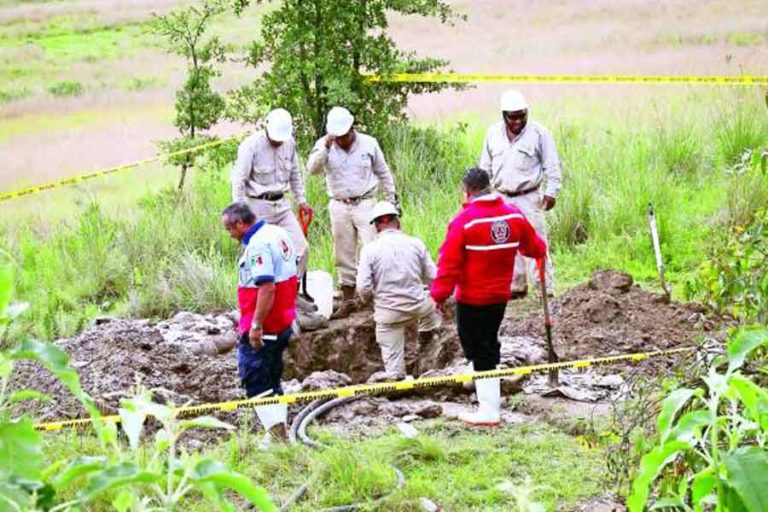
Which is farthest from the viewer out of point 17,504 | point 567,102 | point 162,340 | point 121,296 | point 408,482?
point 567,102

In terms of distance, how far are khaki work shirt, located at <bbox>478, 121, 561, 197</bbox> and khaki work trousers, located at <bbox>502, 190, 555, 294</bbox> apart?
10 cm

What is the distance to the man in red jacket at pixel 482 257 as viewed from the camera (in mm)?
8000

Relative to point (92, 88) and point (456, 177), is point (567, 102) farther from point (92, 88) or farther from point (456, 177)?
point (92, 88)

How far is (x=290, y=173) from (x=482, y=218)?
10.5 ft

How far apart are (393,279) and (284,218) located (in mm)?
1490

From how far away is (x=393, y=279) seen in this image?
9664 millimetres

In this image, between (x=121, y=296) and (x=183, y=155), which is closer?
(x=121, y=296)

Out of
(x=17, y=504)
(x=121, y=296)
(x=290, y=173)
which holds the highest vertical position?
(x=17, y=504)

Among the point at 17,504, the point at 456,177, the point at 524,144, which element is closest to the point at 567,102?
the point at 456,177

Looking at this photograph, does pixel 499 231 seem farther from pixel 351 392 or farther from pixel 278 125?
pixel 278 125

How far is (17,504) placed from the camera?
202 centimetres

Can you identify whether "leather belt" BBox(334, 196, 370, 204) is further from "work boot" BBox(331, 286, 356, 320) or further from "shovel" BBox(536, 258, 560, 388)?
"shovel" BBox(536, 258, 560, 388)

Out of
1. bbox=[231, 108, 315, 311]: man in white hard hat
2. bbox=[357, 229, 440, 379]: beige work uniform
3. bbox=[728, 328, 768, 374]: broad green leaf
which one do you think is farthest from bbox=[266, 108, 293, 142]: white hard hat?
bbox=[728, 328, 768, 374]: broad green leaf

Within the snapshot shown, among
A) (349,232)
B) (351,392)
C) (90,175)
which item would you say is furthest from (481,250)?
(90,175)
